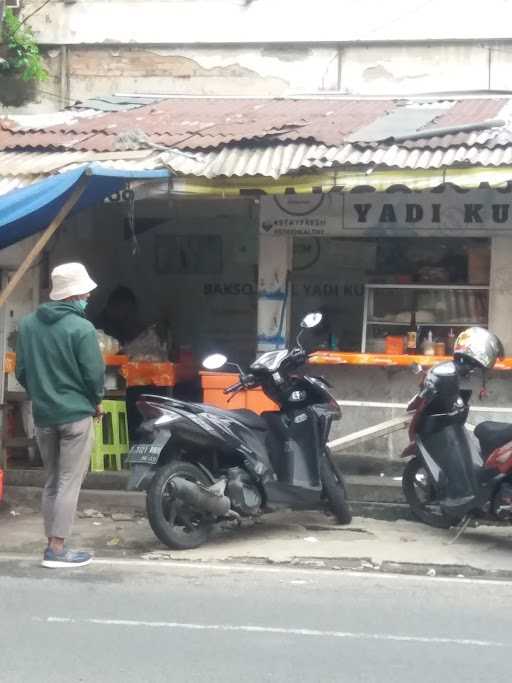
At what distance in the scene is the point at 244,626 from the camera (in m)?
5.57

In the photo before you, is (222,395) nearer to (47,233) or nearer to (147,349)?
(147,349)

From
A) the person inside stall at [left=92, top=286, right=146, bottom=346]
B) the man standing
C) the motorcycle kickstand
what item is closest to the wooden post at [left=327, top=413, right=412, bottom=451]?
the motorcycle kickstand

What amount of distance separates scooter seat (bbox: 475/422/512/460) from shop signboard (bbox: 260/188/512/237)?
2882 millimetres

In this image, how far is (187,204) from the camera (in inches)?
490

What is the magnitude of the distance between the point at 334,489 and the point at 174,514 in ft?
4.05

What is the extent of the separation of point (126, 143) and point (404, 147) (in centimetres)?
230

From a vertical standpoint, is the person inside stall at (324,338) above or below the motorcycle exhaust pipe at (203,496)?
above

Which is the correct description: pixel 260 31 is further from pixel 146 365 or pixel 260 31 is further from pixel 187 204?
pixel 146 365

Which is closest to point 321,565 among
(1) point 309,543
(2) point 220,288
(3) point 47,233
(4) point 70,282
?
(1) point 309,543

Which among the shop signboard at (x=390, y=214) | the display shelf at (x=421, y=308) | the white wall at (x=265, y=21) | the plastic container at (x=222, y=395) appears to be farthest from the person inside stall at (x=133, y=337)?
the white wall at (x=265, y=21)

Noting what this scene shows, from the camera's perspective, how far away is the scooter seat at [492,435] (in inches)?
285

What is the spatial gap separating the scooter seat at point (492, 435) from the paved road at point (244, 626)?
1.05 meters

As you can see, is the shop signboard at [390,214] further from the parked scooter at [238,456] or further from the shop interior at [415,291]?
the parked scooter at [238,456]

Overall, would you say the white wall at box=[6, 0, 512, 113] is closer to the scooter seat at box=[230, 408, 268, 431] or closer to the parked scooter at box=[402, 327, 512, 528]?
the parked scooter at box=[402, 327, 512, 528]
